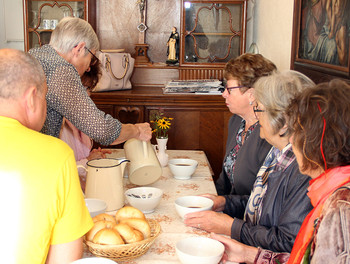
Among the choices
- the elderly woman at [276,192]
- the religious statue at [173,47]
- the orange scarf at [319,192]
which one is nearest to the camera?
the orange scarf at [319,192]

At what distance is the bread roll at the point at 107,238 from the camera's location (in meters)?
1.19

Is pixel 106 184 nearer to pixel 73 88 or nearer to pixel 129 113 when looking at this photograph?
pixel 73 88

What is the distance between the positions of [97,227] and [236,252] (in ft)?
1.43

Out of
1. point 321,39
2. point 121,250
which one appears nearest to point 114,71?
point 321,39

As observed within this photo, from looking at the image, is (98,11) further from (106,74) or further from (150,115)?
(150,115)

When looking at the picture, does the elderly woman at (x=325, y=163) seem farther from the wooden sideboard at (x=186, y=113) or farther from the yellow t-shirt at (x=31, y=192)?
the wooden sideboard at (x=186, y=113)

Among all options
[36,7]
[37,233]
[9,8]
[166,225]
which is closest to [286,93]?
[166,225]

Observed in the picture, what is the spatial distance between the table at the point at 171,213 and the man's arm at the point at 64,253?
24 centimetres

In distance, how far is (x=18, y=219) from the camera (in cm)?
95

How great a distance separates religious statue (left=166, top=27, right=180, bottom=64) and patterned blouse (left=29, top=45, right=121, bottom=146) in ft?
6.47

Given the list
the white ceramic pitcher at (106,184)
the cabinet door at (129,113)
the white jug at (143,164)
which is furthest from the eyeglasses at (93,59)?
the cabinet door at (129,113)

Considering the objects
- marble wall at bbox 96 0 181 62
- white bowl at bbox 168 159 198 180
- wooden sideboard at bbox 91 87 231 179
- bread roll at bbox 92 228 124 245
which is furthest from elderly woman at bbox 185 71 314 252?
marble wall at bbox 96 0 181 62

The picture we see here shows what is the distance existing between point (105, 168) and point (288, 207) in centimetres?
68

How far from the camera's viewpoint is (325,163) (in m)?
0.96
